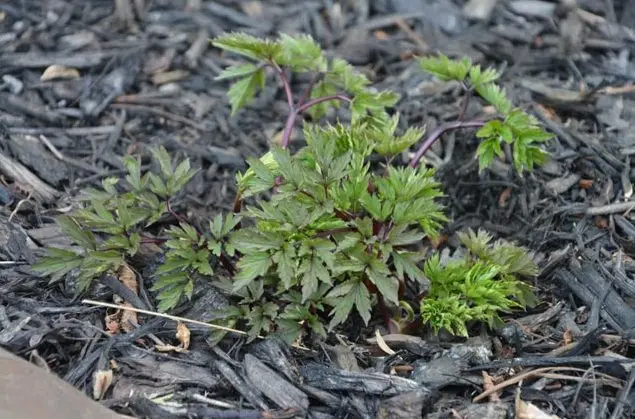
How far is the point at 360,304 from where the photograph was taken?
2.59 metres

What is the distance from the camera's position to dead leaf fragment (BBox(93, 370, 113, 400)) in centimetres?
250

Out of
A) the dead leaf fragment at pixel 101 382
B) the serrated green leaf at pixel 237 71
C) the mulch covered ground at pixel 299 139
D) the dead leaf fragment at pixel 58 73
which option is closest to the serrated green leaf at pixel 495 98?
the mulch covered ground at pixel 299 139

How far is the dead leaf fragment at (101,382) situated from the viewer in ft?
8.20

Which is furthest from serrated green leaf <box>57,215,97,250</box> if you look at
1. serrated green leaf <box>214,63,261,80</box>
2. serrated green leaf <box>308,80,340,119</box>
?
serrated green leaf <box>308,80,340,119</box>

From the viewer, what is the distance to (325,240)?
2512mm

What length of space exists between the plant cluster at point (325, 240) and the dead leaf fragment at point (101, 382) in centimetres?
29

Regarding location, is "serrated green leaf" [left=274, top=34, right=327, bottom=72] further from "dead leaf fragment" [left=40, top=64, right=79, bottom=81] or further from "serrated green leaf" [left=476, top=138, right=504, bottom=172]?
"dead leaf fragment" [left=40, top=64, right=79, bottom=81]

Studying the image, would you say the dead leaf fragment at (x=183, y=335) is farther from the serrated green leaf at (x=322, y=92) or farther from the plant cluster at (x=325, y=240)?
the serrated green leaf at (x=322, y=92)

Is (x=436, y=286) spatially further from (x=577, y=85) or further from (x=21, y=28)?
(x=21, y=28)

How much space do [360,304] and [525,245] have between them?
95cm

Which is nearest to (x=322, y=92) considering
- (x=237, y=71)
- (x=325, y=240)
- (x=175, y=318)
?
(x=237, y=71)

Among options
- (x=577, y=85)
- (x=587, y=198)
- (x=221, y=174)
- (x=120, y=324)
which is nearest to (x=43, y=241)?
(x=120, y=324)

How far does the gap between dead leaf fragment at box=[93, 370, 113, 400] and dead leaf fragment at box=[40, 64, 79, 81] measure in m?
1.88

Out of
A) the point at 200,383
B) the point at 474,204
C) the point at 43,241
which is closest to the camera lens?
the point at 200,383
